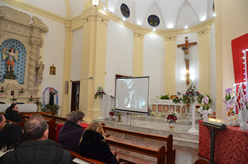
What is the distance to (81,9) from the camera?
11.0 m

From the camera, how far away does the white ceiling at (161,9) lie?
1112cm

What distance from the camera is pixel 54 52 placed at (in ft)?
36.7

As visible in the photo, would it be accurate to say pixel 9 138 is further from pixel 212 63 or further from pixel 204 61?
pixel 204 61

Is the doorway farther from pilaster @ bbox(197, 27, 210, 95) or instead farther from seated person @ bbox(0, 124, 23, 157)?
seated person @ bbox(0, 124, 23, 157)

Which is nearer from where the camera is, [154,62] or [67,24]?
[67,24]

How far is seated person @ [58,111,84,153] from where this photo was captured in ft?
8.75

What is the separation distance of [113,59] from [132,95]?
15.5ft

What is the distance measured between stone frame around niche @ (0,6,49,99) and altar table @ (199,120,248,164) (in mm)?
9492

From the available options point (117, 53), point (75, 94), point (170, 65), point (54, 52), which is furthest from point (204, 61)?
point (54, 52)

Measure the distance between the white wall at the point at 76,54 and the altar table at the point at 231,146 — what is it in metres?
8.72

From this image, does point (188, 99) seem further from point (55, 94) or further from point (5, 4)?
point (5, 4)

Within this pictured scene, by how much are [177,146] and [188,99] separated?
1699 millimetres

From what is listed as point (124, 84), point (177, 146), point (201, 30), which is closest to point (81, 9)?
point (124, 84)

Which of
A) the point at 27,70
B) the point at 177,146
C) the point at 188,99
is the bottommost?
the point at 177,146
